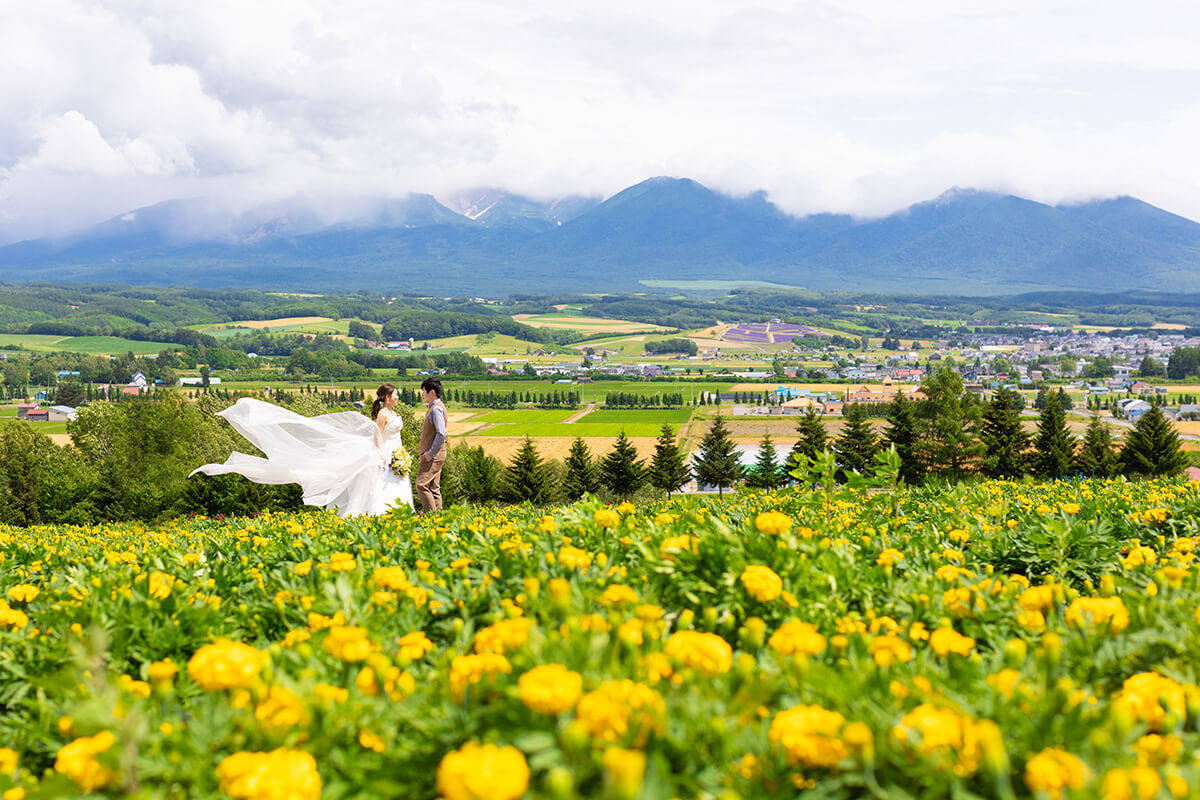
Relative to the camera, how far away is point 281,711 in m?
1.95

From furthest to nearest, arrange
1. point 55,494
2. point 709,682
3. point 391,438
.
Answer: point 55,494, point 391,438, point 709,682

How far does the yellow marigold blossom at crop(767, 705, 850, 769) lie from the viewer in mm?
1811

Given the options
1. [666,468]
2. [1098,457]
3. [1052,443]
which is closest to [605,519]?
[1052,443]

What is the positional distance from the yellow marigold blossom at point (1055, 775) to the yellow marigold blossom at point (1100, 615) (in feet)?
3.61

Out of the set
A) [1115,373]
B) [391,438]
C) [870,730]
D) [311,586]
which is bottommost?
[1115,373]

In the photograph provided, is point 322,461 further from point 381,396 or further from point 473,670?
point 473,670

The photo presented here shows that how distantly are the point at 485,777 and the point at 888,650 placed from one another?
1415mm

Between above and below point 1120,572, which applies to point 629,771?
above

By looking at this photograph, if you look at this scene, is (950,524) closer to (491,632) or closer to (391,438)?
(491,632)

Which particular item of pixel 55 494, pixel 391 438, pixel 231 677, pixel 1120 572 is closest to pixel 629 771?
pixel 231 677

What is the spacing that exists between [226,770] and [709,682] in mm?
1178

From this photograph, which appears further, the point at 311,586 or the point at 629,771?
the point at 311,586

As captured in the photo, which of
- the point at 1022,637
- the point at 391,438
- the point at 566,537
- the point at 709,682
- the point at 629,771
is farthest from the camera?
the point at 391,438

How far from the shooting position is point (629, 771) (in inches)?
57.2
